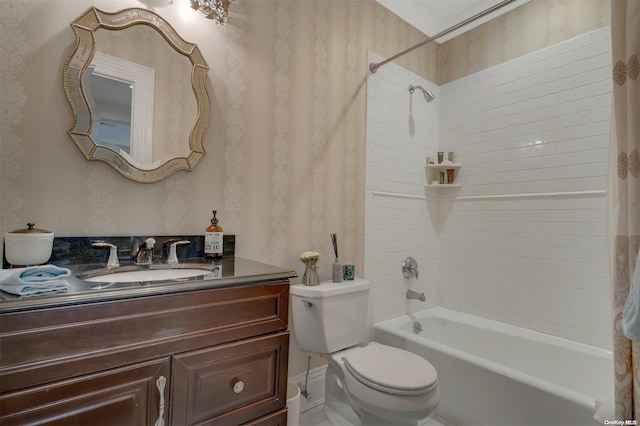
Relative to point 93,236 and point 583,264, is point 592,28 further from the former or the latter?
point 93,236

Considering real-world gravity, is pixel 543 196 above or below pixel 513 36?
below

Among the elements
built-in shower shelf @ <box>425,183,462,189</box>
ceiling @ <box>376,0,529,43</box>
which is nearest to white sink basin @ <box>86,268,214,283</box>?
built-in shower shelf @ <box>425,183,462,189</box>

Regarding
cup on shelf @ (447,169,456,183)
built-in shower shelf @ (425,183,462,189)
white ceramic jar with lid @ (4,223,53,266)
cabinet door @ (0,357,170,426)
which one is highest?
cup on shelf @ (447,169,456,183)

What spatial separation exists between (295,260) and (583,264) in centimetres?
180

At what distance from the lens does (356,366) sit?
1.52m

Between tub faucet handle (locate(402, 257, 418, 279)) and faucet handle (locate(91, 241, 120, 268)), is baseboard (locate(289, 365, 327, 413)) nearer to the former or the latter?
tub faucet handle (locate(402, 257, 418, 279))

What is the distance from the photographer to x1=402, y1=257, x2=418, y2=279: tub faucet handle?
98.0 inches

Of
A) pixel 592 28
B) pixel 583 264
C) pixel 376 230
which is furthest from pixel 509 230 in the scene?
pixel 592 28

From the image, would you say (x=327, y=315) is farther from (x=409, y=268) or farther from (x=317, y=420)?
(x=409, y=268)

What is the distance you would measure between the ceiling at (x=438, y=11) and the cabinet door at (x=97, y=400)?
269cm

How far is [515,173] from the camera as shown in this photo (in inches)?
90.9

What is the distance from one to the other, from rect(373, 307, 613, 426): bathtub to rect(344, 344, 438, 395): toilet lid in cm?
36

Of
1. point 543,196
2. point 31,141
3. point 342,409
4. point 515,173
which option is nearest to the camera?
point 31,141

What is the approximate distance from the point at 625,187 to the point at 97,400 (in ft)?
5.70
